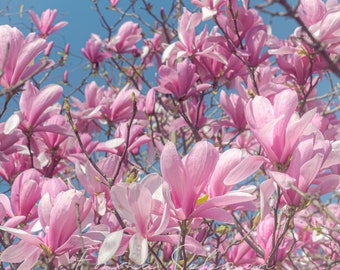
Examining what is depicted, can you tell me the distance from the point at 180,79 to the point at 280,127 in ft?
3.15

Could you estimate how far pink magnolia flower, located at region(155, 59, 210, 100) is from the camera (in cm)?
188

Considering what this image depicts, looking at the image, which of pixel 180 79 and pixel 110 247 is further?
pixel 180 79

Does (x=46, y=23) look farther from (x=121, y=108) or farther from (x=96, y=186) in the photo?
(x=96, y=186)

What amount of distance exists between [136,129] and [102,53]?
132cm

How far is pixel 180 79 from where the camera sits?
190cm

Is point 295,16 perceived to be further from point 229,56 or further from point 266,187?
point 229,56

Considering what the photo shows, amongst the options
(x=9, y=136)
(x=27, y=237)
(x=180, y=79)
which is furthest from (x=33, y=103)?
(x=27, y=237)

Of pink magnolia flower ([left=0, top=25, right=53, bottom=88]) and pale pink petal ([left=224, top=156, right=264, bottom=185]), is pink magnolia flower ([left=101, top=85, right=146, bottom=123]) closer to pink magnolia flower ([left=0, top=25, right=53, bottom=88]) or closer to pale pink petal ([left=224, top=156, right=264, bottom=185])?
pink magnolia flower ([left=0, top=25, right=53, bottom=88])

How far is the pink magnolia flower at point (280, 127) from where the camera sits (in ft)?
3.19

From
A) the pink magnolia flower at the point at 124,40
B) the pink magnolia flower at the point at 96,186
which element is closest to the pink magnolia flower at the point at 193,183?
the pink magnolia flower at the point at 96,186

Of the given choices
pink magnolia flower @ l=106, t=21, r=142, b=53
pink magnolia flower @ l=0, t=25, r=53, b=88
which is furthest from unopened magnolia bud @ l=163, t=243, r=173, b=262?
pink magnolia flower @ l=106, t=21, r=142, b=53

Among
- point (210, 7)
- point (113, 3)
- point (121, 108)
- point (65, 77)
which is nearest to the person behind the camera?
point (210, 7)

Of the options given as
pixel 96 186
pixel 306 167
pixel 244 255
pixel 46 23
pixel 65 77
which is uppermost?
pixel 46 23

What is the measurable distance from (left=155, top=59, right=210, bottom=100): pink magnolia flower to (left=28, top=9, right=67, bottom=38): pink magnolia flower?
1.35 metres
